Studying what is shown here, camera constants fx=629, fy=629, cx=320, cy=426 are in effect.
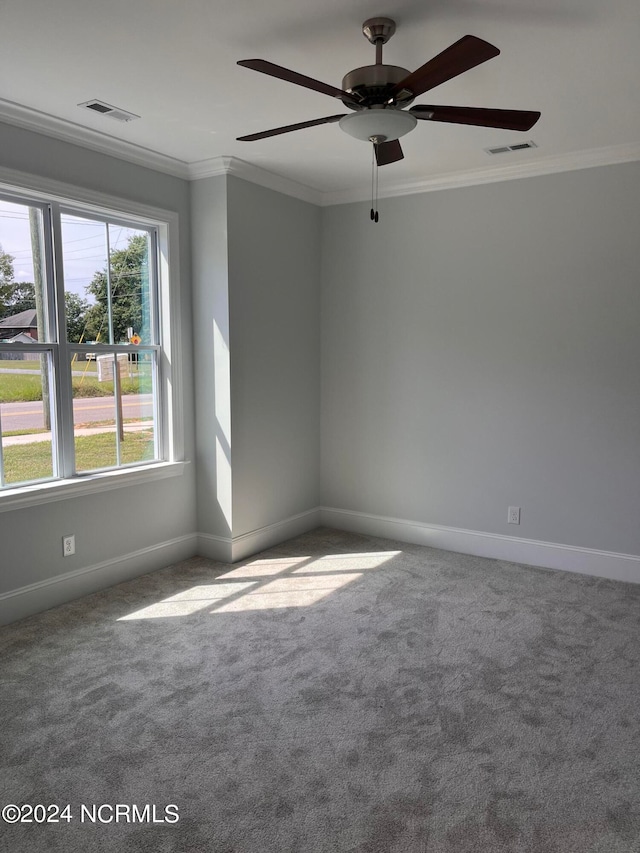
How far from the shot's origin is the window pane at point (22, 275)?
329 cm

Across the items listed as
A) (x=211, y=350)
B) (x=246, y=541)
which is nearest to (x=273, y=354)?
(x=211, y=350)

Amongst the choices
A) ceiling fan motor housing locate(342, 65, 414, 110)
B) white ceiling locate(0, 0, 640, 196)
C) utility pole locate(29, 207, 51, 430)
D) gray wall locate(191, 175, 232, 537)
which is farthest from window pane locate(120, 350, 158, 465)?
ceiling fan motor housing locate(342, 65, 414, 110)

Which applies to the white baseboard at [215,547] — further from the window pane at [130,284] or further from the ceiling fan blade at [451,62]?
the ceiling fan blade at [451,62]

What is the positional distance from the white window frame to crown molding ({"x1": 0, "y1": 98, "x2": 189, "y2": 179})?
0.81 feet

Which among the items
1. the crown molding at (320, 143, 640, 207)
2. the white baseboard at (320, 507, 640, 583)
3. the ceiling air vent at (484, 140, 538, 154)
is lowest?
the white baseboard at (320, 507, 640, 583)

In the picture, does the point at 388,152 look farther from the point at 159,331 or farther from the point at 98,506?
the point at 98,506

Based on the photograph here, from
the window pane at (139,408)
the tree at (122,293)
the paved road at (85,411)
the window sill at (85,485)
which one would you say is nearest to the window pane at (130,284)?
the tree at (122,293)

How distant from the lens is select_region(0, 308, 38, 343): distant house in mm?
3307

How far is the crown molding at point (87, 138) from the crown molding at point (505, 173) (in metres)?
1.35

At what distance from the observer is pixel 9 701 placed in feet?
8.61

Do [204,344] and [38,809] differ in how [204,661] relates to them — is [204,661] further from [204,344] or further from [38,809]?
[204,344]

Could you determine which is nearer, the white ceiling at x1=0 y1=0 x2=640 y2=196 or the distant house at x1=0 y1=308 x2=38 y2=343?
the white ceiling at x1=0 y1=0 x2=640 y2=196

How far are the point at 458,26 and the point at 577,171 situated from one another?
191 cm

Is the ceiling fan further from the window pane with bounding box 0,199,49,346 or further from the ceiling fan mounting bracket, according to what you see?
the window pane with bounding box 0,199,49,346
